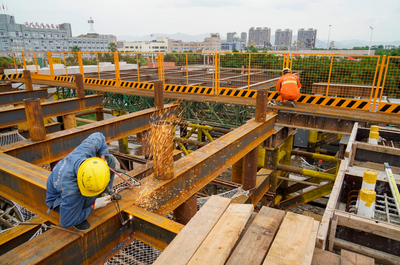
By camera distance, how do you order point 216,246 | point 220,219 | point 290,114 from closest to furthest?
point 216,246
point 220,219
point 290,114

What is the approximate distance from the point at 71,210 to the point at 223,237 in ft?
4.93

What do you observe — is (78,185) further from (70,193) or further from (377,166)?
(377,166)

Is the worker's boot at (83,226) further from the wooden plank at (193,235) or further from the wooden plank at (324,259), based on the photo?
the wooden plank at (324,259)

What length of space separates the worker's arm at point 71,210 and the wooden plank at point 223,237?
137cm

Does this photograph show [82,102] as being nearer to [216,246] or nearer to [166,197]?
[166,197]

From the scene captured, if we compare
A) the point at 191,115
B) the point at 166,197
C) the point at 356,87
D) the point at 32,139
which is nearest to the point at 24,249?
the point at 166,197

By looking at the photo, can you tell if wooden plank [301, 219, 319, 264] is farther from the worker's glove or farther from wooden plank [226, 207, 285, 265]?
the worker's glove

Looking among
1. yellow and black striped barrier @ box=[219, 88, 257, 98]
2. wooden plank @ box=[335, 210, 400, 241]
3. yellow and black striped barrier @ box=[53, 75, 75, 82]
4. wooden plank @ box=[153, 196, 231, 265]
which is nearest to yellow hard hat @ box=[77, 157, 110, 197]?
wooden plank @ box=[153, 196, 231, 265]

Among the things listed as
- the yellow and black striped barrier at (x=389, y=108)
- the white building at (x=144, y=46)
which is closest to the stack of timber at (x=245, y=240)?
the yellow and black striped barrier at (x=389, y=108)

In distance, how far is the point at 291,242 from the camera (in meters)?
1.59

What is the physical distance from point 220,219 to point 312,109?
20.0 feet

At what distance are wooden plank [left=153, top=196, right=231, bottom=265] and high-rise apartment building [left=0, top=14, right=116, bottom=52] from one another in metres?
102

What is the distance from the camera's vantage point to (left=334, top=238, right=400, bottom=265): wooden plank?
262cm

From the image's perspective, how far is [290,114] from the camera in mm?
6930
